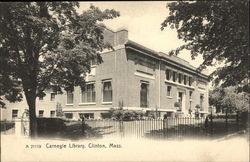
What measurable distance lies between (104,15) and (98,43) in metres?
1.35

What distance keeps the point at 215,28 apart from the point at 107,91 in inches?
581

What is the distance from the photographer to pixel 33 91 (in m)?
11.5

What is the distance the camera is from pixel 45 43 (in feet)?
36.3

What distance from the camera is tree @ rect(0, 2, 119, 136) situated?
10133 mm

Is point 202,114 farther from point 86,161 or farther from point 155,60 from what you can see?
point 86,161

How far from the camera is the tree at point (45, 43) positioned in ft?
33.2

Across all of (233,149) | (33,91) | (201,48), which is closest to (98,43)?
(33,91)

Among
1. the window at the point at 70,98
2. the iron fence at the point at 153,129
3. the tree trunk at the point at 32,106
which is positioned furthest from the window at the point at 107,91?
the tree trunk at the point at 32,106

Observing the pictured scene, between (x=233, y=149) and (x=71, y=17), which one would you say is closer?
(x=233, y=149)

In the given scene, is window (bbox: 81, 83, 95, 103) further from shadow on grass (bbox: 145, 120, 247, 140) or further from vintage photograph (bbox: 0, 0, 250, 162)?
shadow on grass (bbox: 145, 120, 247, 140)

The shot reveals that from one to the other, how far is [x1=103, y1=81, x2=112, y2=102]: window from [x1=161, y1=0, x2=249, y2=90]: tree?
12.6 m

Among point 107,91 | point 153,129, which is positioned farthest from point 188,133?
point 107,91

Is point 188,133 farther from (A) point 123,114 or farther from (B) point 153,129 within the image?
(A) point 123,114

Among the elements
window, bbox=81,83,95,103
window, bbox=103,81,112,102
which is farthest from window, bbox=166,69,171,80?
window, bbox=81,83,95,103
